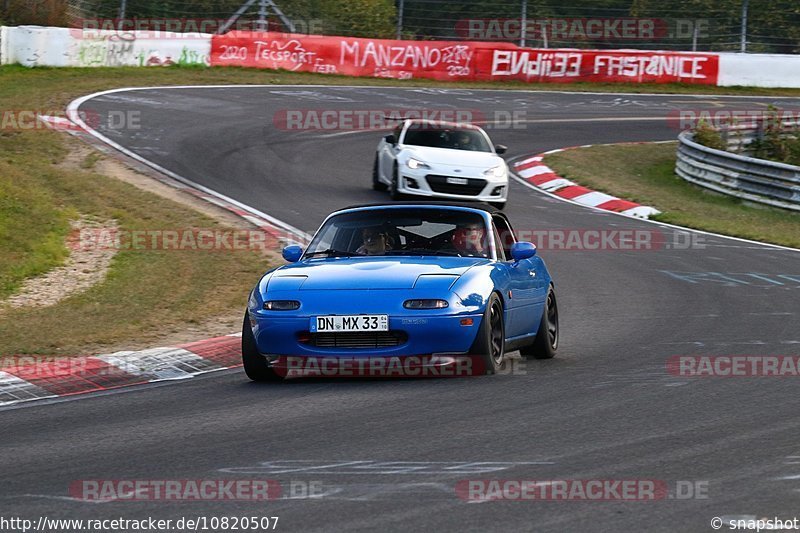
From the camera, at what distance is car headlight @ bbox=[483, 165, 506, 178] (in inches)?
780

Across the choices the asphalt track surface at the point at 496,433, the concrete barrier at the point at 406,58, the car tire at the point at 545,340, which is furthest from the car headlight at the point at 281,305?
the concrete barrier at the point at 406,58

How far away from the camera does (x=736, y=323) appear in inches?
463

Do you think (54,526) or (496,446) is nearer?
(54,526)

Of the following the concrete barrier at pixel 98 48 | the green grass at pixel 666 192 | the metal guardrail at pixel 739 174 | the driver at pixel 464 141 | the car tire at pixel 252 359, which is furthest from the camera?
the concrete barrier at pixel 98 48

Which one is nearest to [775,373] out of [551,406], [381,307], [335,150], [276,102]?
[551,406]

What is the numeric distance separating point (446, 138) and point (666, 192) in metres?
5.55

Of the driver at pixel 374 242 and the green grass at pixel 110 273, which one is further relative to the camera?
the green grass at pixel 110 273

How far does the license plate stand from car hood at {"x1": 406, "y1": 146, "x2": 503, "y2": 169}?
11.5 metres

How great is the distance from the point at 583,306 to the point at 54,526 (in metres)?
8.70

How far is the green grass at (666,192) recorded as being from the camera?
66.8 ft

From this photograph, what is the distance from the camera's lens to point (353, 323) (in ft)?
27.6

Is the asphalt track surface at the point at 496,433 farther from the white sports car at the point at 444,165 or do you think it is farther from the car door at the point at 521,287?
the white sports car at the point at 444,165

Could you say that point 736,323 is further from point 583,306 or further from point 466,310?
point 466,310

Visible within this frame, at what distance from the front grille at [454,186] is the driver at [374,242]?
985cm
